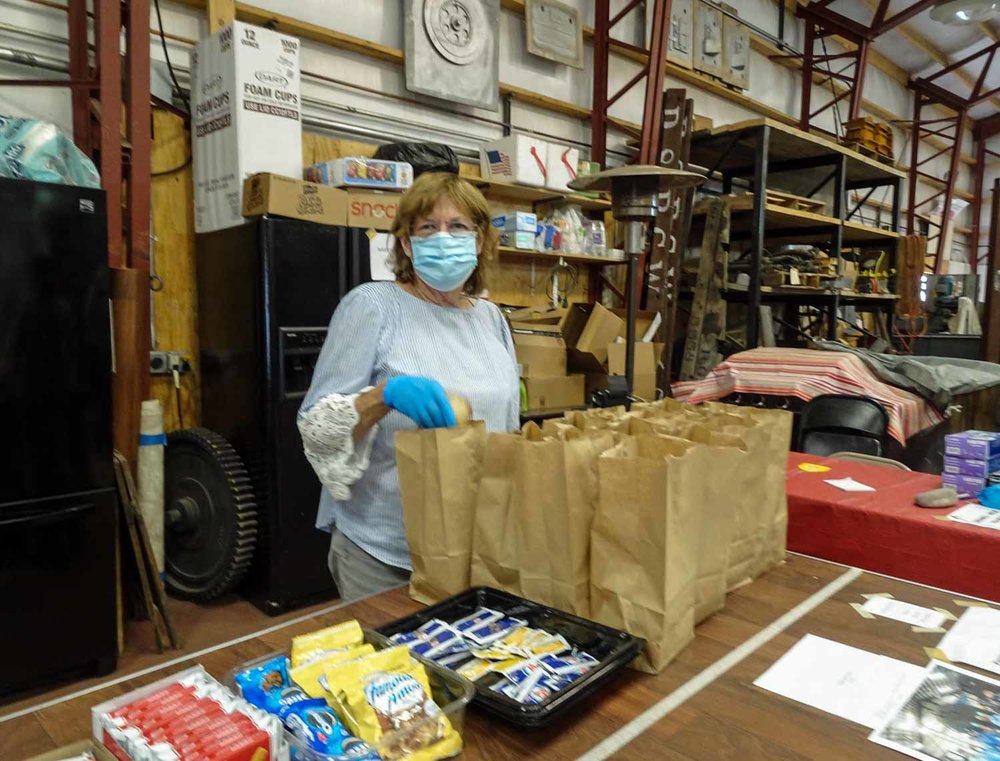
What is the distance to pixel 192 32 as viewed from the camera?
3246 millimetres

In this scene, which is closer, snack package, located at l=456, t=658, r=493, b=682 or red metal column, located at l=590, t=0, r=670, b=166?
snack package, located at l=456, t=658, r=493, b=682

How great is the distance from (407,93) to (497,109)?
68cm

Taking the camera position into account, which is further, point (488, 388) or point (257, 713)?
point (488, 388)

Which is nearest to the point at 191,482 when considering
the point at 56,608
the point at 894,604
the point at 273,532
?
the point at 273,532

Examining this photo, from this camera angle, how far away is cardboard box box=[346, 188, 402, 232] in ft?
10.3

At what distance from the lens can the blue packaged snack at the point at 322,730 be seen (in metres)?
0.73

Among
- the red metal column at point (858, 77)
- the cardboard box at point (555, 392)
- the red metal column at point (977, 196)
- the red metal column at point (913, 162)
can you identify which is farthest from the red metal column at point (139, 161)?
the red metal column at point (977, 196)

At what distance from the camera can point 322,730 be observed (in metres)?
0.76

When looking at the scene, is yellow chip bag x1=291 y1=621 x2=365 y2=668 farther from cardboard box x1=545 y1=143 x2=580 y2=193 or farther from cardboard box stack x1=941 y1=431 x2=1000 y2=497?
cardboard box x1=545 y1=143 x2=580 y2=193

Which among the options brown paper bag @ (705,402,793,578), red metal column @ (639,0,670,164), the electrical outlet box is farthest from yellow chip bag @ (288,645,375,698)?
red metal column @ (639,0,670,164)

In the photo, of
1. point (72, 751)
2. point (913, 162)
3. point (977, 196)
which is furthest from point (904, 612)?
point (977, 196)

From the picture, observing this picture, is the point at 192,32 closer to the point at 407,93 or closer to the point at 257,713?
the point at 407,93

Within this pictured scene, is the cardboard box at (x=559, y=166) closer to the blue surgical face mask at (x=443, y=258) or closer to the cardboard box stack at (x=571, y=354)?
the cardboard box stack at (x=571, y=354)

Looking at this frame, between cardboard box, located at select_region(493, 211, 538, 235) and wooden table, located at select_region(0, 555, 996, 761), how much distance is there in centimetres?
319
